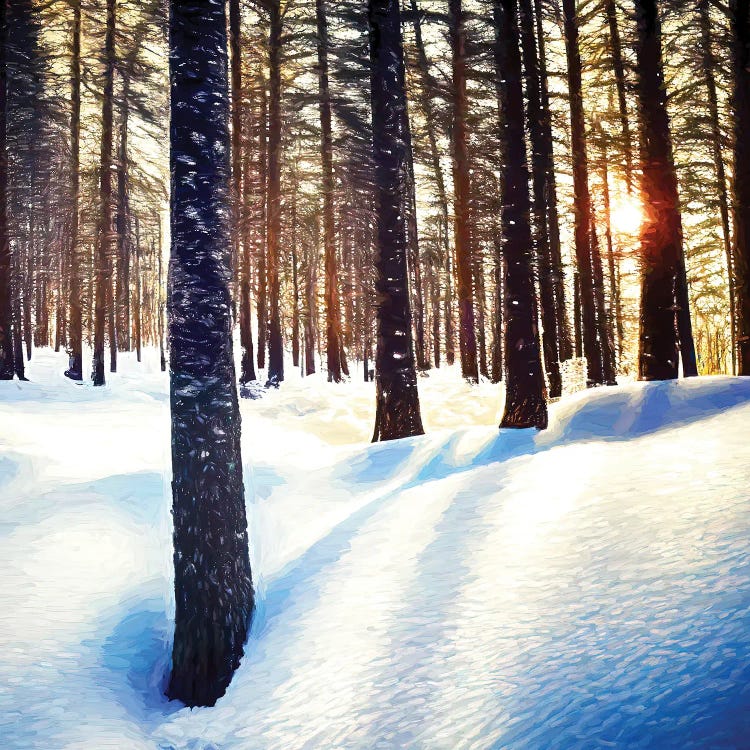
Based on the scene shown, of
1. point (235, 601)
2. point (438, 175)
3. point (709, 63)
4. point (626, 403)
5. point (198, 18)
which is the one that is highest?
point (438, 175)

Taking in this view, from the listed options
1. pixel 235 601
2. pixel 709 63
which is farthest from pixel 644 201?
pixel 235 601

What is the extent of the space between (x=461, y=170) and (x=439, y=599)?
614 inches

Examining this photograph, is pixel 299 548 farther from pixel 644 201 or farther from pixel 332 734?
pixel 644 201

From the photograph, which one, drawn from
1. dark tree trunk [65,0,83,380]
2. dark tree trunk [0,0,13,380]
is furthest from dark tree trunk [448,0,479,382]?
dark tree trunk [0,0,13,380]

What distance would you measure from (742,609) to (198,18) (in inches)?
166

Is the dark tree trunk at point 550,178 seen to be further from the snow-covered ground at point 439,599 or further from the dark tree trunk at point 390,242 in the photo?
the snow-covered ground at point 439,599

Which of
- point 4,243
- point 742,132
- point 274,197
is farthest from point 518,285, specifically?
point 4,243

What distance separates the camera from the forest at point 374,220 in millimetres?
3359

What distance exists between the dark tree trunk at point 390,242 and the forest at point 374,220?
1.3 inches

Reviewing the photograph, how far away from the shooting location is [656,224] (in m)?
8.05

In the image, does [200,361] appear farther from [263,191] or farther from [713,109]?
[713,109]

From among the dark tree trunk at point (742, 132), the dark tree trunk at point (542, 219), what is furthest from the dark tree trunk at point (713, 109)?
the dark tree trunk at point (542, 219)

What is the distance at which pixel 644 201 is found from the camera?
8352mm

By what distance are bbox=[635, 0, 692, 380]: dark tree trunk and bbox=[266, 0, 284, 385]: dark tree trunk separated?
10.5m
